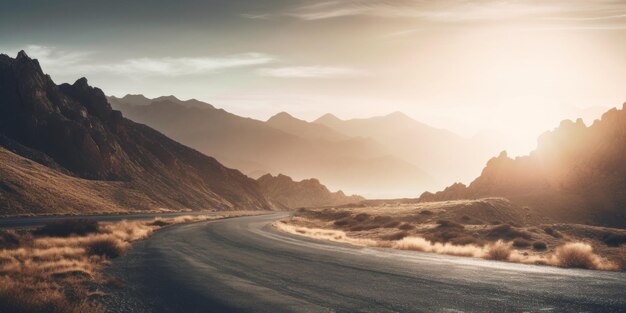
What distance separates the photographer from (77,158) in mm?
95312

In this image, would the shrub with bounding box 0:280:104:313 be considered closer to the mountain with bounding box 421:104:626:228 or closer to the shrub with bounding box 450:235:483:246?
the shrub with bounding box 450:235:483:246

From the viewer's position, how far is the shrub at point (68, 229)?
2919 centimetres

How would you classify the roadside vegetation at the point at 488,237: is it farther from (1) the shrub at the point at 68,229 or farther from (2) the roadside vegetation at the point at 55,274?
(2) the roadside vegetation at the point at 55,274

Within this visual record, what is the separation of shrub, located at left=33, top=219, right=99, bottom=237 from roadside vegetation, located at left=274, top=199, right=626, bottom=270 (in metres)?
16.4

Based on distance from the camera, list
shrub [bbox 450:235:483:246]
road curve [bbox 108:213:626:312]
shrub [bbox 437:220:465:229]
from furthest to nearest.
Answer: shrub [bbox 437:220:465:229] → shrub [bbox 450:235:483:246] → road curve [bbox 108:213:626:312]

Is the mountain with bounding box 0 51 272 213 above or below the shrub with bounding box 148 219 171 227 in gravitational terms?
above

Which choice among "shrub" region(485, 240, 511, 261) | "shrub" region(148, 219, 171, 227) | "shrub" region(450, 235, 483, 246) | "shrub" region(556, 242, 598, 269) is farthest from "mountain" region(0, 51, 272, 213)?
"shrub" region(556, 242, 598, 269)

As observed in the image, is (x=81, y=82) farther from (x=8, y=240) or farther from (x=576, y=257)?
(x=576, y=257)

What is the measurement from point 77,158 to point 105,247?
273 ft

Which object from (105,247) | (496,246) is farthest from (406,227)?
(105,247)

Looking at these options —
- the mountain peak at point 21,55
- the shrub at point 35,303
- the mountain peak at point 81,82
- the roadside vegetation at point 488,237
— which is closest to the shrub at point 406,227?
the roadside vegetation at point 488,237

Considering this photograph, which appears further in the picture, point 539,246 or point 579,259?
point 539,246

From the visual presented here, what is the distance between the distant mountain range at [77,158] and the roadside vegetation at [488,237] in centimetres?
Answer: 4357

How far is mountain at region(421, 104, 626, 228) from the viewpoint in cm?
9719
